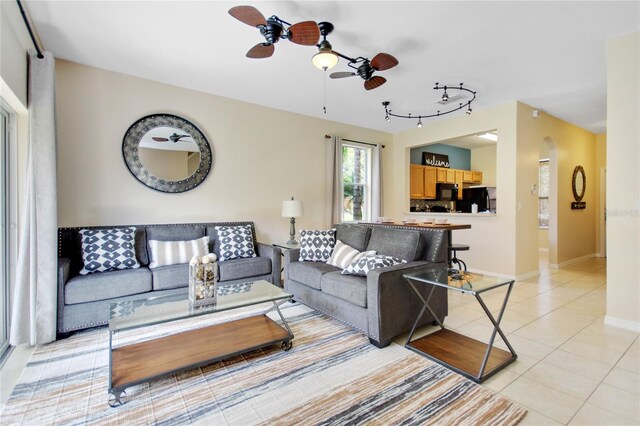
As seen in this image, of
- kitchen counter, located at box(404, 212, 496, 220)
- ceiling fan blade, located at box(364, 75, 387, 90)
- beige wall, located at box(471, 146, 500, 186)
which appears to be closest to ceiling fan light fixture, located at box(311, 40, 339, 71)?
ceiling fan blade, located at box(364, 75, 387, 90)

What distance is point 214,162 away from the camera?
4.32 meters

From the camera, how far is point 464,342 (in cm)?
260

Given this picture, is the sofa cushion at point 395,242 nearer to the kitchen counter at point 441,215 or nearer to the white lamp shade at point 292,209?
the white lamp shade at point 292,209

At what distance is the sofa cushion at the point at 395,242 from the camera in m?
3.00

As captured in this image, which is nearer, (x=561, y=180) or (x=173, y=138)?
(x=173, y=138)

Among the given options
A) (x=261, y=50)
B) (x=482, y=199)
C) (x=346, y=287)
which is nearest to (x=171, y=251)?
(x=346, y=287)

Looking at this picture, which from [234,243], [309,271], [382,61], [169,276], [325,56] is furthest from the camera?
[234,243]

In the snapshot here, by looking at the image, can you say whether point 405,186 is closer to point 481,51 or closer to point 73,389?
point 481,51

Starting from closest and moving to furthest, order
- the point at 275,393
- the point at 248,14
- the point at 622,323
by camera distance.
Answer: the point at 275,393
the point at 248,14
the point at 622,323

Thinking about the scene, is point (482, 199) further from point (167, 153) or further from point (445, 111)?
point (167, 153)

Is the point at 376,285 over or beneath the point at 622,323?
over

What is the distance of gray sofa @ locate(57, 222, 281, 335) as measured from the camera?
9.05 feet

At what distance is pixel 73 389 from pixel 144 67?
3.14 metres

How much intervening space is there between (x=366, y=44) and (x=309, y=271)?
91.2 inches
